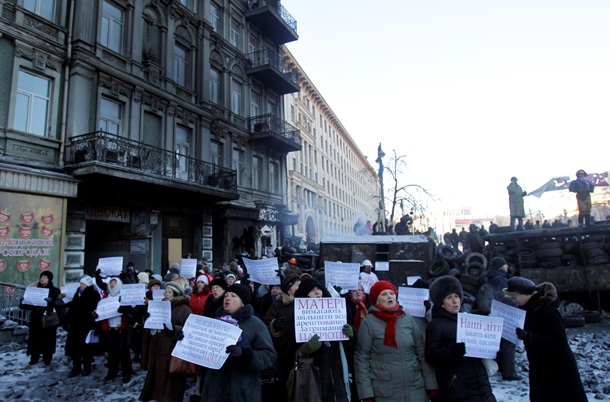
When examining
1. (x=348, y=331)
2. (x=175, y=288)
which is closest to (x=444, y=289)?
(x=348, y=331)

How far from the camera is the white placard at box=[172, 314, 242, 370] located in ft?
10.6

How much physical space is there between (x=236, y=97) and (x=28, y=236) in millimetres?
13519

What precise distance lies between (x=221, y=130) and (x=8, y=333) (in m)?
13.1

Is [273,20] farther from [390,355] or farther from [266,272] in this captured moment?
[390,355]

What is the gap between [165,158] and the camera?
1542 cm

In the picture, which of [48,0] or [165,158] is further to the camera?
[165,158]

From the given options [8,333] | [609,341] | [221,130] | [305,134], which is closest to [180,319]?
[8,333]

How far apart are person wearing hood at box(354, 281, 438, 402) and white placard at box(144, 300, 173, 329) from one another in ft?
9.21

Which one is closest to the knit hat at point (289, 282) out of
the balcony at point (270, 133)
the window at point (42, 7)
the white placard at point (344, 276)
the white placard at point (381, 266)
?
the white placard at point (344, 276)

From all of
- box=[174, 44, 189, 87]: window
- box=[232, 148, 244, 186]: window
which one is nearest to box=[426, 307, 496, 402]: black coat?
box=[174, 44, 189, 87]: window

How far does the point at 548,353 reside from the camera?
3459 mm

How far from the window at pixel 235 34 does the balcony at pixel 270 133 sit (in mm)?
4419

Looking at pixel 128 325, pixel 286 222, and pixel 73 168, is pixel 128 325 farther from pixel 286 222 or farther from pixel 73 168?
pixel 286 222

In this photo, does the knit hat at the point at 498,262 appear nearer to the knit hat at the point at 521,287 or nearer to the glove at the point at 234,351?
the knit hat at the point at 521,287
